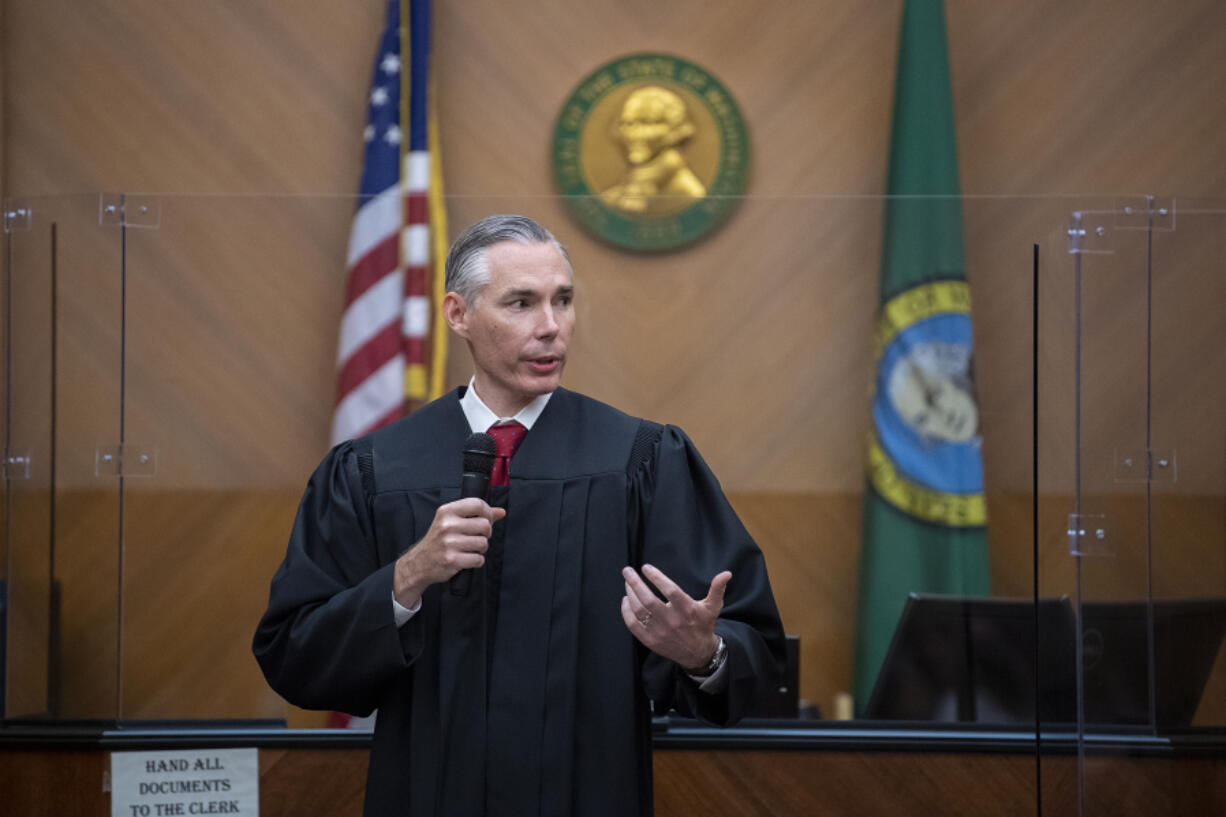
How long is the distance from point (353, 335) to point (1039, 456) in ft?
5.88

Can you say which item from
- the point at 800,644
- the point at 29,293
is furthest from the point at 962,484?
the point at 29,293

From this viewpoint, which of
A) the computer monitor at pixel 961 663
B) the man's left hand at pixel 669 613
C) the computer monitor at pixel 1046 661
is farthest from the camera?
the computer monitor at pixel 961 663

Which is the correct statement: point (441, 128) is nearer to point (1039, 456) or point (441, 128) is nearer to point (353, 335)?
point (353, 335)

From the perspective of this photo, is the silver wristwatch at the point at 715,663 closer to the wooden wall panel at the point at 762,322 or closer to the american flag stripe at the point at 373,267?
the wooden wall panel at the point at 762,322

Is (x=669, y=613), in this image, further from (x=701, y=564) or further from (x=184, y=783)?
(x=184, y=783)

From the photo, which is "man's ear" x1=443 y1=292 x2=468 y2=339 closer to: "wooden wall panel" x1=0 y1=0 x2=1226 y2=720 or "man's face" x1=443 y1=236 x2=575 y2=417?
"man's face" x1=443 y1=236 x2=575 y2=417

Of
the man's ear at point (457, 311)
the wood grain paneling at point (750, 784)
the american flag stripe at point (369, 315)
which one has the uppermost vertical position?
the american flag stripe at point (369, 315)

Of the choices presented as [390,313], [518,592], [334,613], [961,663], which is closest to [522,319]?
[518,592]

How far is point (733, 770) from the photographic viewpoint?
10.2ft

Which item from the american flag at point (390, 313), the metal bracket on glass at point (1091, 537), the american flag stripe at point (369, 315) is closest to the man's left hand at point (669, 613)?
the metal bracket on glass at point (1091, 537)

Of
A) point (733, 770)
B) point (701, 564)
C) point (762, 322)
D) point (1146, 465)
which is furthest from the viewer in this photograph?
point (762, 322)

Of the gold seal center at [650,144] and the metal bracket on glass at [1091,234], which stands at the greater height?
the gold seal center at [650,144]

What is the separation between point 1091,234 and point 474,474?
1.62 m

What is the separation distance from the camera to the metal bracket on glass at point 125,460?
3193mm
